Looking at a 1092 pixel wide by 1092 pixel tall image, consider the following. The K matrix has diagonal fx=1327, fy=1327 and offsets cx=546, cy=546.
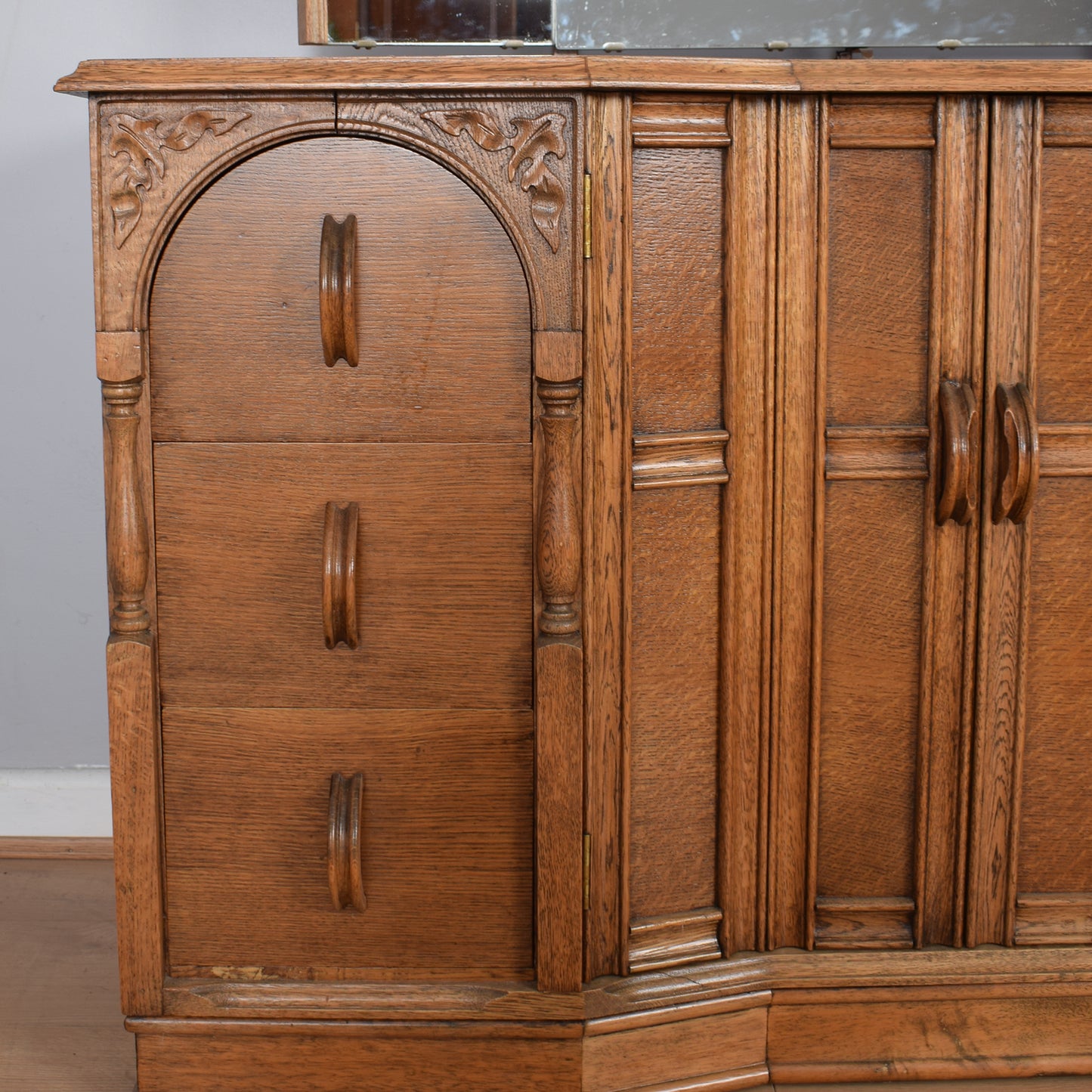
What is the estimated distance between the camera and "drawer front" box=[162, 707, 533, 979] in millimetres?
1841

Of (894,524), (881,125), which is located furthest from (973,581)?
(881,125)

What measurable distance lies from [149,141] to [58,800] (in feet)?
5.19

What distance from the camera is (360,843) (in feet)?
6.06

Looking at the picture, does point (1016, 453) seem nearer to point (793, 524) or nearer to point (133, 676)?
point (793, 524)

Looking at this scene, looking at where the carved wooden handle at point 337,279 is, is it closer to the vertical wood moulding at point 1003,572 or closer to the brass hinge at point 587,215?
the brass hinge at point 587,215

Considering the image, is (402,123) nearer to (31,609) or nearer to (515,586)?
(515,586)

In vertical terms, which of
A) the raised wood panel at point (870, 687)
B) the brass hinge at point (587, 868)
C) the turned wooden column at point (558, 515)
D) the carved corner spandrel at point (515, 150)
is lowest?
the brass hinge at point (587, 868)

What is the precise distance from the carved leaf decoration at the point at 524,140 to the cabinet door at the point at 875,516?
0.33m

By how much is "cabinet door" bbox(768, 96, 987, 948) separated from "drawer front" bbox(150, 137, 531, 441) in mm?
429

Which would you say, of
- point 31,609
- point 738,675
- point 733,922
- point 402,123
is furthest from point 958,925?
point 31,609

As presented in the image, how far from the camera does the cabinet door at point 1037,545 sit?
1.86 metres

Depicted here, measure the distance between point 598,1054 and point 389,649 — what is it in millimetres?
658

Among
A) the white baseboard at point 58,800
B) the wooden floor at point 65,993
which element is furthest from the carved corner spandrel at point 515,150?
the white baseboard at point 58,800

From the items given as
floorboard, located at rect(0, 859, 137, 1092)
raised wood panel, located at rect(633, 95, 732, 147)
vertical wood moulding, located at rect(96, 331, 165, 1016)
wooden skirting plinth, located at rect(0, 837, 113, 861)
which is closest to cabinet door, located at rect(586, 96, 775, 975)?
raised wood panel, located at rect(633, 95, 732, 147)
